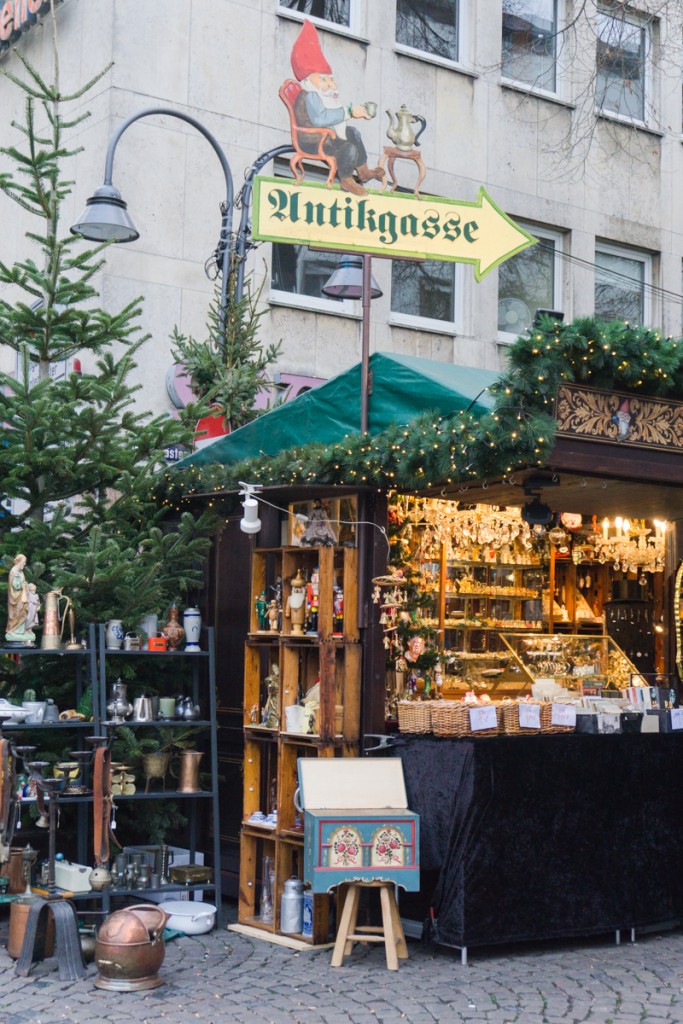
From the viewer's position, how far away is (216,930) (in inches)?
333

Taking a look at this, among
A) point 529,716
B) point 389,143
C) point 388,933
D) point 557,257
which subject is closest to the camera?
point 388,933

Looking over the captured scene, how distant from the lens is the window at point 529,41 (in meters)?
16.2

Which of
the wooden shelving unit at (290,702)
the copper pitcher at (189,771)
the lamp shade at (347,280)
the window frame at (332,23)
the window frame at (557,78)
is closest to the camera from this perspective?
the wooden shelving unit at (290,702)

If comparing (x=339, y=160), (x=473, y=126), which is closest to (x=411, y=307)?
(x=473, y=126)

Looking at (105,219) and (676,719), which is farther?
(105,219)

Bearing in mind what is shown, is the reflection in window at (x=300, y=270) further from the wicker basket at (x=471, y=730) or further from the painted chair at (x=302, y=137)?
the wicker basket at (x=471, y=730)

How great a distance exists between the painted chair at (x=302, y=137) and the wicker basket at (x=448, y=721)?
11.2 feet

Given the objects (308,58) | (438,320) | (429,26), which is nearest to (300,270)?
(438,320)

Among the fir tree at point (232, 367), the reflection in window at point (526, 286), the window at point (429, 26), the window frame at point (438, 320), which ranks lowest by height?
the fir tree at point (232, 367)

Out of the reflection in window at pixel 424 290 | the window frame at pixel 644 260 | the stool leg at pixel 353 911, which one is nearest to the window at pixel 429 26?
the reflection in window at pixel 424 290

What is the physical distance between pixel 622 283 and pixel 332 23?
5.09 meters

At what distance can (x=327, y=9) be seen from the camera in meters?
14.8

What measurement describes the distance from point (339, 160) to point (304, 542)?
8.15 feet

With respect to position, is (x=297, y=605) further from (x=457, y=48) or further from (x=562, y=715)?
(x=457, y=48)
